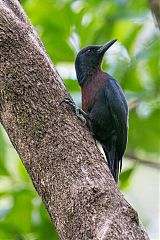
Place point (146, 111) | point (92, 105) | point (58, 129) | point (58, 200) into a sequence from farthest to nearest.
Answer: point (146, 111), point (92, 105), point (58, 129), point (58, 200)

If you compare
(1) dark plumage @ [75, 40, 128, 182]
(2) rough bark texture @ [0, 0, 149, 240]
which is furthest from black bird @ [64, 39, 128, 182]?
(2) rough bark texture @ [0, 0, 149, 240]

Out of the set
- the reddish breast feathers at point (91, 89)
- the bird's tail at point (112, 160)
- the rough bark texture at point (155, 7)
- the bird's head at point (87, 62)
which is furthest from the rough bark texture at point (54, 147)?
the bird's head at point (87, 62)

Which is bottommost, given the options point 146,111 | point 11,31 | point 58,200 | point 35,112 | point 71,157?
point 58,200

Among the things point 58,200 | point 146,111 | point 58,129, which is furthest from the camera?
point 146,111

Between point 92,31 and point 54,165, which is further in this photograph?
point 92,31

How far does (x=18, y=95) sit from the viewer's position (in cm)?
310

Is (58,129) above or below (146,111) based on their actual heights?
below

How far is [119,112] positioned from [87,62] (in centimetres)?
59

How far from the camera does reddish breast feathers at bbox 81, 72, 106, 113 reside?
4.25m

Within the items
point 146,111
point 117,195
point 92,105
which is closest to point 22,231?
point 92,105

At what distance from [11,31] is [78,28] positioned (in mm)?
1714

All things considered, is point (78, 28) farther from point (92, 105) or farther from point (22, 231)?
point (22, 231)

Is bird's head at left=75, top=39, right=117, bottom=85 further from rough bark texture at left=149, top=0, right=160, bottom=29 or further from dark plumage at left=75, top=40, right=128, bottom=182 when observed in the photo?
rough bark texture at left=149, top=0, right=160, bottom=29

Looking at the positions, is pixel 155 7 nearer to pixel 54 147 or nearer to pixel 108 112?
pixel 54 147
